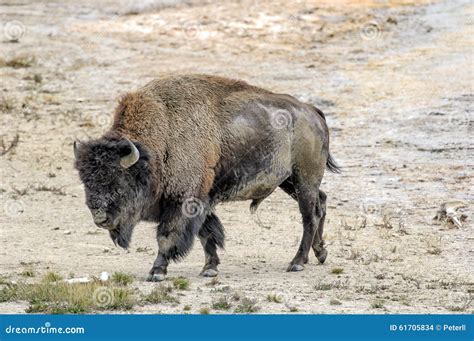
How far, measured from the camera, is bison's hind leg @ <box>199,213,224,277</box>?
40.9 ft

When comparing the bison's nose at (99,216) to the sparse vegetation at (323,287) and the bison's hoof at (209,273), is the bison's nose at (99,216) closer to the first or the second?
the bison's hoof at (209,273)

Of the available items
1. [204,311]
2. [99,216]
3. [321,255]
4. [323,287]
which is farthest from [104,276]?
[321,255]

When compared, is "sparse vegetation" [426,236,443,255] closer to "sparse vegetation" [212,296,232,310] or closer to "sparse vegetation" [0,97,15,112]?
"sparse vegetation" [212,296,232,310]

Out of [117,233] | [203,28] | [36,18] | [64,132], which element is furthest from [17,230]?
[36,18]

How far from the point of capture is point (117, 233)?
1173 cm

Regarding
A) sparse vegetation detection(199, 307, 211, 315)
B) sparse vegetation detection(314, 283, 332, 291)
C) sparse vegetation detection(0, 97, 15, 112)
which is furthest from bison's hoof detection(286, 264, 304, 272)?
sparse vegetation detection(0, 97, 15, 112)

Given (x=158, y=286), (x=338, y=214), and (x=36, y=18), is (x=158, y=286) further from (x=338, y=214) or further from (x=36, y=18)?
(x=36, y=18)

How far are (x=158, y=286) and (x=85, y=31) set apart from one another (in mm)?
15577

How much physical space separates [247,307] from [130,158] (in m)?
2.07

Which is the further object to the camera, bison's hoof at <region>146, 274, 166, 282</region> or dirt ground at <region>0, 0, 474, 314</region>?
dirt ground at <region>0, 0, 474, 314</region>

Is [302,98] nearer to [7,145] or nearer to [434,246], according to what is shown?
[7,145]

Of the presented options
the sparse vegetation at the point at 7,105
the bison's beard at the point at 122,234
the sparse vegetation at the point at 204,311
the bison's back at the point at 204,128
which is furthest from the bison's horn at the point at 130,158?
the sparse vegetation at the point at 7,105

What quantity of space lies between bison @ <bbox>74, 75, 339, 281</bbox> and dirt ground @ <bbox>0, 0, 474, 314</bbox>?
1.99ft

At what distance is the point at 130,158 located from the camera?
1147cm
